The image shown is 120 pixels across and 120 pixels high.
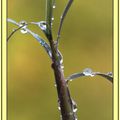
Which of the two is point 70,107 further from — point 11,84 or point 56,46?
point 11,84

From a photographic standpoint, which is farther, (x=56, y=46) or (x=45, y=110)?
(x=45, y=110)

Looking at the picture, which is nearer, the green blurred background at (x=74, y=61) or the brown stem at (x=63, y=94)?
the brown stem at (x=63, y=94)

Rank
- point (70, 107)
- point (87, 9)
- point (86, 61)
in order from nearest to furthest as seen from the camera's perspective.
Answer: point (70, 107), point (86, 61), point (87, 9)

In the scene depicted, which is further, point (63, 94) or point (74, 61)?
point (74, 61)

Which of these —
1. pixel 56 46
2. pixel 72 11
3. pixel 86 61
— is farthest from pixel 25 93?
pixel 56 46

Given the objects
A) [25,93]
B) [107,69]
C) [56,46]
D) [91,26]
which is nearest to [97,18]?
[91,26]

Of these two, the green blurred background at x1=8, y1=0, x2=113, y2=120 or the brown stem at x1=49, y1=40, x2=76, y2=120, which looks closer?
the brown stem at x1=49, y1=40, x2=76, y2=120

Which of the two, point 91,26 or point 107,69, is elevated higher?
point 91,26

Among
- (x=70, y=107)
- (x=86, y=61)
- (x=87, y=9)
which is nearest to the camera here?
(x=70, y=107)

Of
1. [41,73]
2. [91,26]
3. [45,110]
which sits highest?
[91,26]
